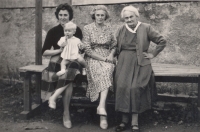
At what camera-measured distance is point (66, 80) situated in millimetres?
3994

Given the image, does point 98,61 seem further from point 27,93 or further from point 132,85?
point 27,93

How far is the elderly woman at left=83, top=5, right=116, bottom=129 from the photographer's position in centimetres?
399

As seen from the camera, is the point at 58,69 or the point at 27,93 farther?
the point at 27,93

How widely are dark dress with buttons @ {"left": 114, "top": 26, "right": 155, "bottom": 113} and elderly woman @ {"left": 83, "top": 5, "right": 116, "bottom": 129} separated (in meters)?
0.16

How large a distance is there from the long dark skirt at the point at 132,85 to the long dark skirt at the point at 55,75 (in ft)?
2.03

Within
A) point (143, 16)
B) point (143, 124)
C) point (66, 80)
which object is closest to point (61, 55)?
point (66, 80)

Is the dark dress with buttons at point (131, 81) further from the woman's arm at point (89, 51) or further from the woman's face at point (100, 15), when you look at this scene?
the woman's face at point (100, 15)

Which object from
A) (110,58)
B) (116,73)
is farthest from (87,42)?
(116,73)

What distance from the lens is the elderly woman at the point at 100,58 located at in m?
3.99

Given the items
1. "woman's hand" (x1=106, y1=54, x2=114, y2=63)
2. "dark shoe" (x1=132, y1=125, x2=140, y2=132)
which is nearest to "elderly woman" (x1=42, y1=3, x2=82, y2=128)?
"woman's hand" (x1=106, y1=54, x2=114, y2=63)

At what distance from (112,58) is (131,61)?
1.05 feet

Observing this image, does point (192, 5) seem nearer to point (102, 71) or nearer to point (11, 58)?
point (102, 71)

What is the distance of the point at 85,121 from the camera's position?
4340 mm

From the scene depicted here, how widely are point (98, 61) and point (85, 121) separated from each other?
948 millimetres
